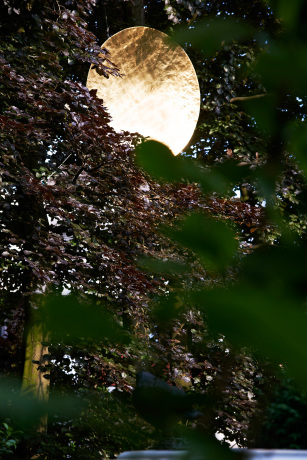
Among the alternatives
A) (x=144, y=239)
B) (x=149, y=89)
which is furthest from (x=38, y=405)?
(x=149, y=89)

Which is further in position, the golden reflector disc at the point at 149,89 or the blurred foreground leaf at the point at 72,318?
the golden reflector disc at the point at 149,89

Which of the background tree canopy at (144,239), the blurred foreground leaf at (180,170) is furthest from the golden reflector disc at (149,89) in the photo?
the blurred foreground leaf at (180,170)

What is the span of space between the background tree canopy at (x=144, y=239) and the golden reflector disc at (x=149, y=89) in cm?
50

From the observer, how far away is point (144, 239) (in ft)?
11.1

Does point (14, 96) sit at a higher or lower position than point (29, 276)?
higher

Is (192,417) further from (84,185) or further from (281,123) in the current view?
(84,185)

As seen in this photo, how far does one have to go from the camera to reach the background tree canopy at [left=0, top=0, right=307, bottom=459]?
258 mm

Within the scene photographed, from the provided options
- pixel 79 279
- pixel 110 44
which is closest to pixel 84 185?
pixel 79 279

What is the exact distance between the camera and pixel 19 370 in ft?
10.5

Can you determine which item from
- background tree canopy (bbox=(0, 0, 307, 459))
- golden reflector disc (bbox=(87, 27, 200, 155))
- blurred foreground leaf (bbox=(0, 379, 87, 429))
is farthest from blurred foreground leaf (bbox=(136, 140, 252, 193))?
golden reflector disc (bbox=(87, 27, 200, 155))

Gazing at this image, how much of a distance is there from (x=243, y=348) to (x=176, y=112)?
4203 millimetres

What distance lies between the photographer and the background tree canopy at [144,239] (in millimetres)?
258

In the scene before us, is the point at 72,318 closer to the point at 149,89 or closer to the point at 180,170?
the point at 180,170

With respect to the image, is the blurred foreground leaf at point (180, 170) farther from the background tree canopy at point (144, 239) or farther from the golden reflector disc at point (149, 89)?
the golden reflector disc at point (149, 89)
